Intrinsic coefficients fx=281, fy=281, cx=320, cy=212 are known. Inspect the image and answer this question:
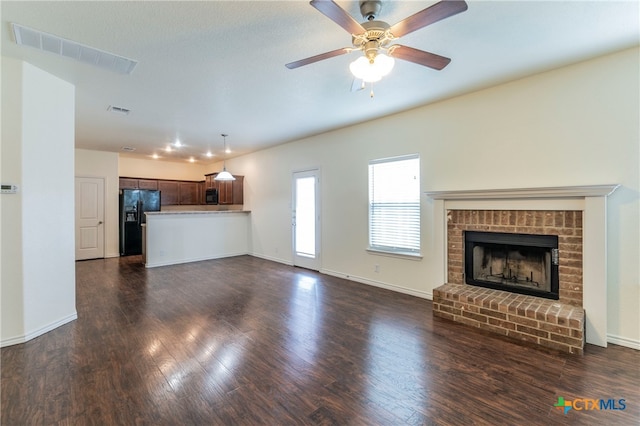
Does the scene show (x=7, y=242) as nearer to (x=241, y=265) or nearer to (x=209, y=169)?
(x=241, y=265)

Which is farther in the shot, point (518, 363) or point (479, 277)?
point (479, 277)

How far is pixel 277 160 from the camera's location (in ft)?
22.0

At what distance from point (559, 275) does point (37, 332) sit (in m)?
5.50

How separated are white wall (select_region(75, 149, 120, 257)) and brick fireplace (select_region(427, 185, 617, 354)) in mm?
7963

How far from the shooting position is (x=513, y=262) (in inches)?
136

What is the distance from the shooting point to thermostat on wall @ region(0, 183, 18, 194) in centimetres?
271

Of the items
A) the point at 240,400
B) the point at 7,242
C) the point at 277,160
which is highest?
the point at 277,160

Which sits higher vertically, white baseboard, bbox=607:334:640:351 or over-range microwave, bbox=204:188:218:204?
over-range microwave, bbox=204:188:218:204

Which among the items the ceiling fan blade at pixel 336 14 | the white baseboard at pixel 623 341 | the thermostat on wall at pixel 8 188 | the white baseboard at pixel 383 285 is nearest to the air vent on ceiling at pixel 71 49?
the thermostat on wall at pixel 8 188

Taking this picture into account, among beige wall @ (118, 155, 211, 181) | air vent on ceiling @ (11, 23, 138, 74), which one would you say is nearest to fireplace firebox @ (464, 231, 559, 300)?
air vent on ceiling @ (11, 23, 138, 74)

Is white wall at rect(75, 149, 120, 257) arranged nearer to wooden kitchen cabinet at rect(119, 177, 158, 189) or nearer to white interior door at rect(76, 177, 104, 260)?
white interior door at rect(76, 177, 104, 260)

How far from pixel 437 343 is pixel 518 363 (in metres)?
0.64

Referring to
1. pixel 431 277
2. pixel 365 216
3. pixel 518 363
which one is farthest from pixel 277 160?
pixel 518 363

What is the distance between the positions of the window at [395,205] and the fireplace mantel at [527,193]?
18.6 inches
